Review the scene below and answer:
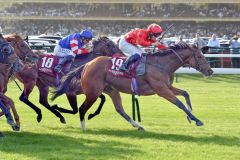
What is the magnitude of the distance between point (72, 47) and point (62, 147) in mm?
4294

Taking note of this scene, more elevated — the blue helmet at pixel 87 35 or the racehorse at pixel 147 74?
the blue helmet at pixel 87 35

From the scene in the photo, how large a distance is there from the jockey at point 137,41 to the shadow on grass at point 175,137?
1.19 meters

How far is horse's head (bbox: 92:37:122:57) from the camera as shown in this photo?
16.7 m

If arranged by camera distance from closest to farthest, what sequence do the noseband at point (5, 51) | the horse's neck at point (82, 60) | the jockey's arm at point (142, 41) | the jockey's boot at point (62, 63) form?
the noseband at point (5, 51), the jockey's arm at point (142, 41), the jockey's boot at point (62, 63), the horse's neck at point (82, 60)

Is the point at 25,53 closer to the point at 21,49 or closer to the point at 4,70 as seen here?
the point at 21,49

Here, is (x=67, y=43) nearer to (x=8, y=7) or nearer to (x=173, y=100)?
(x=173, y=100)

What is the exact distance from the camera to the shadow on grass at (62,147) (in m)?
10.9

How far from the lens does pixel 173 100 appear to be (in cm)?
1365

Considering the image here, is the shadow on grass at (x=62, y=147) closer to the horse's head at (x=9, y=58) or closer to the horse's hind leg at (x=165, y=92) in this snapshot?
the horse's head at (x=9, y=58)

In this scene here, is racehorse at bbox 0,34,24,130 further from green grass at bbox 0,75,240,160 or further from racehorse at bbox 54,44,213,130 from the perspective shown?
racehorse at bbox 54,44,213,130

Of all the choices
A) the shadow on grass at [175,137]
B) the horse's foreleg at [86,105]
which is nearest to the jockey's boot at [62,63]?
the horse's foreleg at [86,105]

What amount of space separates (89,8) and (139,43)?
2075 inches

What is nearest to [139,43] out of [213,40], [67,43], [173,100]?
[173,100]

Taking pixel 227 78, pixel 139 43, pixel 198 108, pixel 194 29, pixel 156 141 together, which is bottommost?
pixel 194 29
